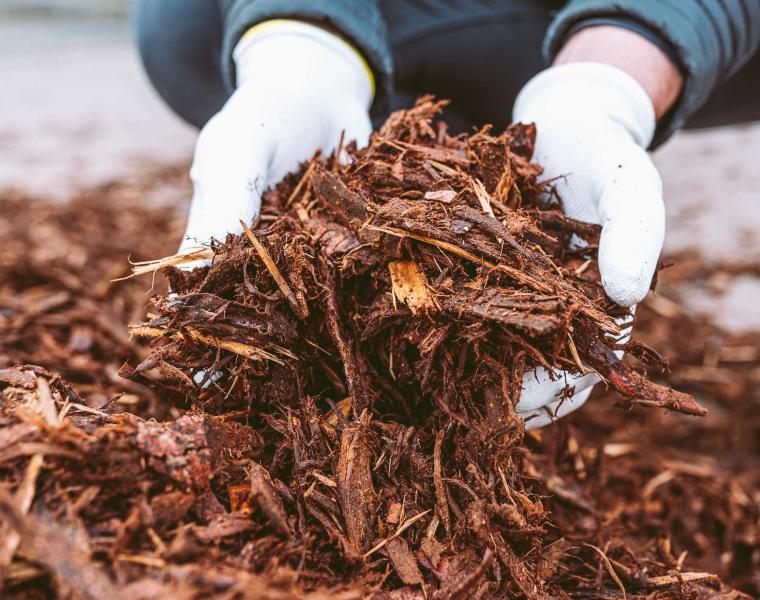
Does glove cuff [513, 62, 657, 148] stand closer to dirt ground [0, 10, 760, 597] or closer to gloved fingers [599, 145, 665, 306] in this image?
gloved fingers [599, 145, 665, 306]

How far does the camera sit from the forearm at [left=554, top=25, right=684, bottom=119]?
7.25ft

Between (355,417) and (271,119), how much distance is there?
3.49ft

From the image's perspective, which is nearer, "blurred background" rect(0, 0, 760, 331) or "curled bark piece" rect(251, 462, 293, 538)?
"curled bark piece" rect(251, 462, 293, 538)

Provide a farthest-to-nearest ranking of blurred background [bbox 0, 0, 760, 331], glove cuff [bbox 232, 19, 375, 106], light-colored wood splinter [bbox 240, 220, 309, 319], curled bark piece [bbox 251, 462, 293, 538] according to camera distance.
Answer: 1. blurred background [bbox 0, 0, 760, 331]
2. glove cuff [bbox 232, 19, 375, 106]
3. light-colored wood splinter [bbox 240, 220, 309, 319]
4. curled bark piece [bbox 251, 462, 293, 538]

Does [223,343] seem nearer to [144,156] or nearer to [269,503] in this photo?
[269,503]

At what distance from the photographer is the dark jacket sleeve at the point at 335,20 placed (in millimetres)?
2426

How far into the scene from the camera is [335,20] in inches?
95.7

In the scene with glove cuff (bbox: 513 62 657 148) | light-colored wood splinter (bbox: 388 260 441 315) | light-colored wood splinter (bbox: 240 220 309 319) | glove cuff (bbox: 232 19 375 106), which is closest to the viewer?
light-colored wood splinter (bbox: 388 260 441 315)

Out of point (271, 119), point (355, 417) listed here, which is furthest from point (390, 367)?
point (271, 119)

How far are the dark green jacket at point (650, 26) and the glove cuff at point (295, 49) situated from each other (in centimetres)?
4

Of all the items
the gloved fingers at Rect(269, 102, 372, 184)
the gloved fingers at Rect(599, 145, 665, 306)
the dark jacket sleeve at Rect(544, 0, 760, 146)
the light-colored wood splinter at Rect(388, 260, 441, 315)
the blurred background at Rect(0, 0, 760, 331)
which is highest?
the dark jacket sleeve at Rect(544, 0, 760, 146)

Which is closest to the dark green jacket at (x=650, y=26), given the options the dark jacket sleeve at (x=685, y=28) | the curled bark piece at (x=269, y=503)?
the dark jacket sleeve at (x=685, y=28)

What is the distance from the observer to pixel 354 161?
1.68 metres

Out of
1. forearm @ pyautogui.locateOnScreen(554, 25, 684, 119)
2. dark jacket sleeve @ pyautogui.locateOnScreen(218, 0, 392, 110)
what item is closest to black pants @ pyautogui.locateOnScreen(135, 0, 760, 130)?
dark jacket sleeve @ pyautogui.locateOnScreen(218, 0, 392, 110)
